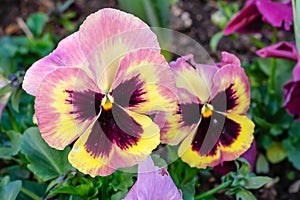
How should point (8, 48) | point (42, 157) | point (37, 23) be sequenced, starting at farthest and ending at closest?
point (37, 23) < point (8, 48) < point (42, 157)

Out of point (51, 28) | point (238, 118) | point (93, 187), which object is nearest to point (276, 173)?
point (238, 118)

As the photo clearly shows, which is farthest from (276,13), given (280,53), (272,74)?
(272,74)

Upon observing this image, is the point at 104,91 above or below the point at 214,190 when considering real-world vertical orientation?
above

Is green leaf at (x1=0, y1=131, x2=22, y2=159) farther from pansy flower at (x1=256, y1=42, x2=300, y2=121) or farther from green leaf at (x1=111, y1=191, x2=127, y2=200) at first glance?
pansy flower at (x1=256, y1=42, x2=300, y2=121)

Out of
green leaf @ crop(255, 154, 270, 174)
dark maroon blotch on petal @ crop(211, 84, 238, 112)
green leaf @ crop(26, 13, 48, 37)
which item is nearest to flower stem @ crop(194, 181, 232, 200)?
dark maroon blotch on petal @ crop(211, 84, 238, 112)

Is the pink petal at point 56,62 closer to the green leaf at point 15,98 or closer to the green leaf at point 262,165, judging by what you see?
the green leaf at point 15,98

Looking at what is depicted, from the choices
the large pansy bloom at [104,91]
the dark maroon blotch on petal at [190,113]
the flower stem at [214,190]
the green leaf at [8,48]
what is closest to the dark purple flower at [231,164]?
the flower stem at [214,190]

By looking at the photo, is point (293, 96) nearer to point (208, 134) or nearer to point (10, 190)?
point (208, 134)

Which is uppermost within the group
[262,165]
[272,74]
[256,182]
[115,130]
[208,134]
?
[115,130]
